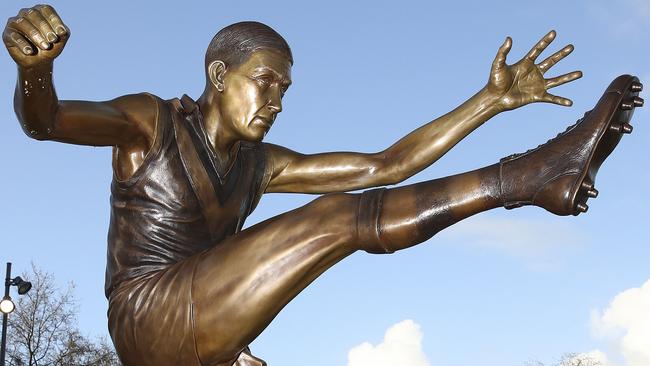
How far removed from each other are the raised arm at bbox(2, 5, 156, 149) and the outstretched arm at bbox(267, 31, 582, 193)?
1043mm

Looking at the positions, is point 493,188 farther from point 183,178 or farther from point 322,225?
point 183,178

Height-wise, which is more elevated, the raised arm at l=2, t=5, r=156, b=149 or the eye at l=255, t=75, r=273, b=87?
the eye at l=255, t=75, r=273, b=87

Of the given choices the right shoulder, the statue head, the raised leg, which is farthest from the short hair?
the raised leg

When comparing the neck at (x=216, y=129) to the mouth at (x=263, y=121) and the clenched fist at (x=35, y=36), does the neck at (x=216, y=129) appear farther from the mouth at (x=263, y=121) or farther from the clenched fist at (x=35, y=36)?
the clenched fist at (x=35, y=36)

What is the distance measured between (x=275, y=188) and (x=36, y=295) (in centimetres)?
2118

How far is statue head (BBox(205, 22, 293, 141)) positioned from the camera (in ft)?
14.9

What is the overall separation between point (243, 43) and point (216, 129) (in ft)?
1.51

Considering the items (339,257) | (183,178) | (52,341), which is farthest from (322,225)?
(52,341)

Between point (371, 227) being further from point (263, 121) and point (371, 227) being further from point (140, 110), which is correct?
point (140, 110)

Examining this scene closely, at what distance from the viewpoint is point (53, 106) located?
154 inches

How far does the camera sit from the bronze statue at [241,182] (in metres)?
3.70

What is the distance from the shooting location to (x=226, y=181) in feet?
15.5

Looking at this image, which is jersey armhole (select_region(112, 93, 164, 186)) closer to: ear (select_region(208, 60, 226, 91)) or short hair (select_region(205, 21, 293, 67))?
ear (select_region(208, 60, 226, 91))

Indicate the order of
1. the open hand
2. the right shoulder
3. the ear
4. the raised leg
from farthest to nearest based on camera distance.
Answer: the open hand
the ear
the right shoulder
the raised leg
